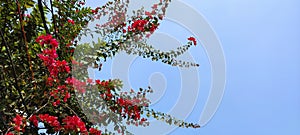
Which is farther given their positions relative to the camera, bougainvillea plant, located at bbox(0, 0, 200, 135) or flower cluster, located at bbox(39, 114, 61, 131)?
bougainvillea plant, located at bbox(0, 0, 200, 135)

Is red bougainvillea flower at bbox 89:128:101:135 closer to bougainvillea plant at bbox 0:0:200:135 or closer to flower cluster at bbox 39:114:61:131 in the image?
bougainvillea plant at bbox 0:0:200:135

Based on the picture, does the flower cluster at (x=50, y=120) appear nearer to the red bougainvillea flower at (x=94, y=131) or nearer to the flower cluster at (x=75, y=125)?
the flower cluster at (x=75, y=125)

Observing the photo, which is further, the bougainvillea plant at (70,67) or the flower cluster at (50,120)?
the bougainvillea plant at (70,67)

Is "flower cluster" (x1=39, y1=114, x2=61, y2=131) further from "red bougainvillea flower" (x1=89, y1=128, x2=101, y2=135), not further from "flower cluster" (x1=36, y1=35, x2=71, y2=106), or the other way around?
"red bougainvillea flower" (x1=89, y1=128, x2=101, y2=135)

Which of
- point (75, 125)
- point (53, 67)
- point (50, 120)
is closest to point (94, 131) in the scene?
point (75, 125)

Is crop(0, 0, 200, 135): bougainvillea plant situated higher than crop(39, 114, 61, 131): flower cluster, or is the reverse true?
crop(0, 0, 200, 135): bougainvillea plant

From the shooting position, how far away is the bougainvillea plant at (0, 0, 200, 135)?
5.50ft

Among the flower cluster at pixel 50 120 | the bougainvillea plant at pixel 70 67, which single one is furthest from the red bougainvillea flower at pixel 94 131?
the flower cluster at pixel 50 120

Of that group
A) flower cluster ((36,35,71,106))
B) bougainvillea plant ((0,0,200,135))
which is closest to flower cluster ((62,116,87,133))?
bougainvillea plant ((0,0,200,135))

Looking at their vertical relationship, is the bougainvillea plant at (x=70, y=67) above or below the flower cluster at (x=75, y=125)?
above

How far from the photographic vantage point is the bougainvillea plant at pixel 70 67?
168 centimetres

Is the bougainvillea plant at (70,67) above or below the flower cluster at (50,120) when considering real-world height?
above

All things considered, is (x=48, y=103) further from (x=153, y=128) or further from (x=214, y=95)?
(x=214, y=95)

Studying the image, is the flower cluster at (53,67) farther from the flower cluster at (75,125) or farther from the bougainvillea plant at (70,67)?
the flower cluster at (75,125)
